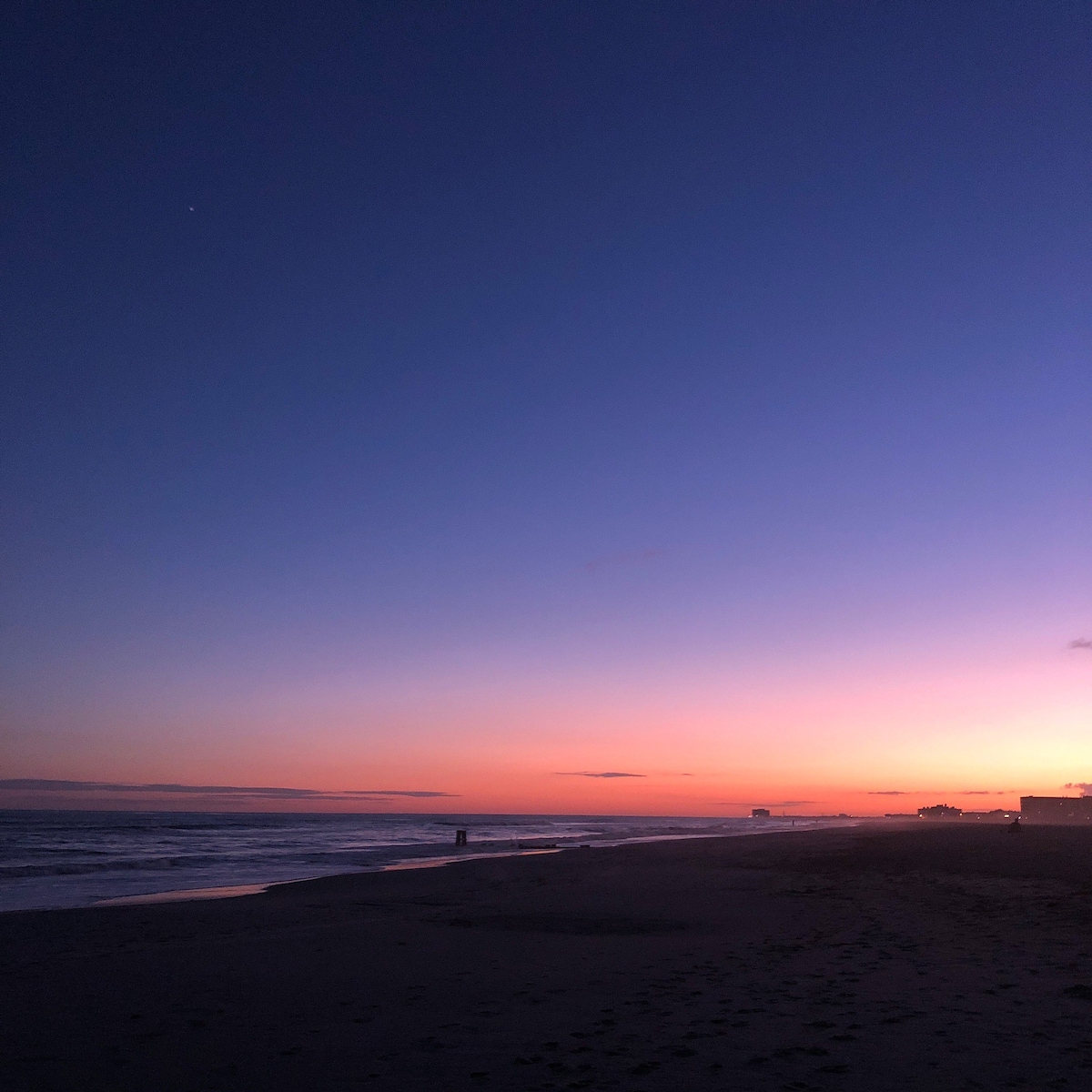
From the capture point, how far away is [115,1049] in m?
7.84

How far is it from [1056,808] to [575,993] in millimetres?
105969

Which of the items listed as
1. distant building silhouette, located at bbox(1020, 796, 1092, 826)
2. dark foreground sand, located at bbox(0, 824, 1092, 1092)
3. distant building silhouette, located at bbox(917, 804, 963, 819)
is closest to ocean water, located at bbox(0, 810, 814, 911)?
dark foreground sand, located at bbox(0, 824, 1092, 1092)

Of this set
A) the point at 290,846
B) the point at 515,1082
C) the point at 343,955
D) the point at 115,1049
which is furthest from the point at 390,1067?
the point at 290,846

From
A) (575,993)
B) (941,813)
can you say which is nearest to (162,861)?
(575,993)

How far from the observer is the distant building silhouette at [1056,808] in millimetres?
86250

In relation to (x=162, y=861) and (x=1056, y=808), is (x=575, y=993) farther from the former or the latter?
(x=1056, y=808)

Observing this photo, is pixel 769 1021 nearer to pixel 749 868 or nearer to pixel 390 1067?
pixel 390 1067

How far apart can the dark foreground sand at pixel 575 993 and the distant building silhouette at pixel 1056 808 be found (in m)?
83.0

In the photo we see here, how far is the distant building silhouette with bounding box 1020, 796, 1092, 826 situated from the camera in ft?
283

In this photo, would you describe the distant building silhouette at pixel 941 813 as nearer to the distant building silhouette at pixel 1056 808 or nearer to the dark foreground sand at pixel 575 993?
the distant building silhouette at pixel 1056 808

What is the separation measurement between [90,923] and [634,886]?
1378cm

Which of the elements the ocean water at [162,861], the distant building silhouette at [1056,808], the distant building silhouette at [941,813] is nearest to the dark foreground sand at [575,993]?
the ocean water at [162,861]

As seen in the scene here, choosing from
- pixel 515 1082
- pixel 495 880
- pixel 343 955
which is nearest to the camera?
pixel 515 1082

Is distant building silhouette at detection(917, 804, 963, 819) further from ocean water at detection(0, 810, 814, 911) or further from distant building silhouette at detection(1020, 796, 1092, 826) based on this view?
ocean water at detection(0, 810, 814, 911)
